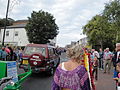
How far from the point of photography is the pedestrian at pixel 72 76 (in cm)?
223

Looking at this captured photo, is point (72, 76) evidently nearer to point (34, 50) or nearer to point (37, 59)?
point (37, 59)

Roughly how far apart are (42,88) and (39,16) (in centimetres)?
2720

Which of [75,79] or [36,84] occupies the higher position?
[75,79]

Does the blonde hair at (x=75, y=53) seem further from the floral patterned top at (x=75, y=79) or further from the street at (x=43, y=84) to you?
the street at (x=43, y=84)

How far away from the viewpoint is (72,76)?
2.24 metres

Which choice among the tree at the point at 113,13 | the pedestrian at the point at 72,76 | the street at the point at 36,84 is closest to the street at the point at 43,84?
the street at the point at 36,84

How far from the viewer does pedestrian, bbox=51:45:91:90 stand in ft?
7.33

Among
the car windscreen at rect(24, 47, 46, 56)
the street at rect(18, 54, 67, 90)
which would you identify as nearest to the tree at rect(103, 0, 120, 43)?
the car windscreen at rect(24, 47, 46, 56)

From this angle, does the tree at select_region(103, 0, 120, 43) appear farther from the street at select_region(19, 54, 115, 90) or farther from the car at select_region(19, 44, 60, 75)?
the car at select_region(19, 44, 60, 75)

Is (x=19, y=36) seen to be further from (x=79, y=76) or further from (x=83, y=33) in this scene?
(x=79, y=76)

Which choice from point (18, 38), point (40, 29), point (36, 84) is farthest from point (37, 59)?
point (18, 38)

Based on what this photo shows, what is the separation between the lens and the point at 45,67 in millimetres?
7980

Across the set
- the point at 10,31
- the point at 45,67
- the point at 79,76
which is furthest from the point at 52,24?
the point at 79,76

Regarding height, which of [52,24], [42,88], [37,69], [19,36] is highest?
[52,24]
